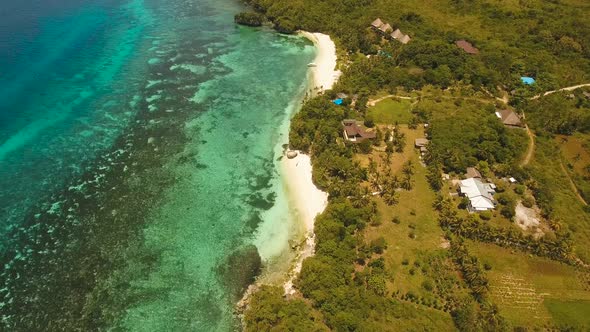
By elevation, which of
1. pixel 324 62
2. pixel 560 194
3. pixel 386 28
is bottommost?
pixel 560 194

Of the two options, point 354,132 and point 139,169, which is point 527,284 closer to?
point 354,132

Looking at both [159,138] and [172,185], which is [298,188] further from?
[159,138]

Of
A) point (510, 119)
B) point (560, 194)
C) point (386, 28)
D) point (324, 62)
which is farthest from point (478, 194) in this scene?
point (386, 28)

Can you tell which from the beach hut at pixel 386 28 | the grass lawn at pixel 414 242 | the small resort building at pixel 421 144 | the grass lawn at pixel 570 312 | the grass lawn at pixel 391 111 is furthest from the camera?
the beach hut at pixel 386 28

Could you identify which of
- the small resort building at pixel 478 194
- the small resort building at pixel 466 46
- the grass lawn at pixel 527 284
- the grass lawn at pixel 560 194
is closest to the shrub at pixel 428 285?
the grass lawn at pixel 527 284

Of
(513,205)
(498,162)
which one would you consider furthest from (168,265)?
(498,162)

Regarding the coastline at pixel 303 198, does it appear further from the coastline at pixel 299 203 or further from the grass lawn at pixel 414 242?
the grass lawn at pixel 414 242

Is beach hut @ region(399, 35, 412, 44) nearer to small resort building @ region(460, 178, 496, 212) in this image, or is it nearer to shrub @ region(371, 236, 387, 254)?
small resort building @ region(460, 178, 496, 212)
